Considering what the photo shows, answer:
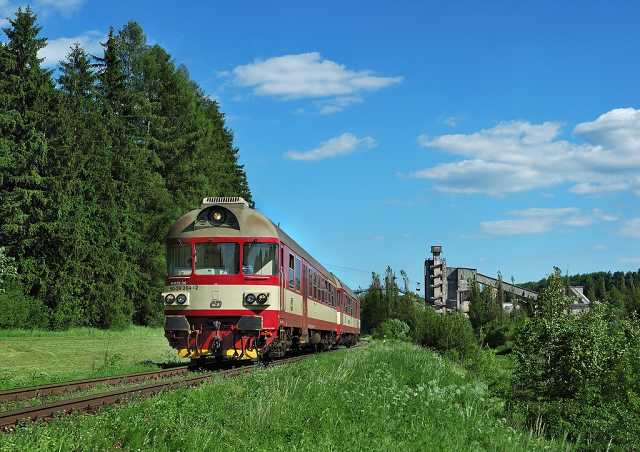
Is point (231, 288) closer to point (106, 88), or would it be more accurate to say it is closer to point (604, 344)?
point (604, 344)

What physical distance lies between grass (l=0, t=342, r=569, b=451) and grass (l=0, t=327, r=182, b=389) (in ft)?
22.9

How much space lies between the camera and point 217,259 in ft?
62.1

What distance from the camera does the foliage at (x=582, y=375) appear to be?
19.2m

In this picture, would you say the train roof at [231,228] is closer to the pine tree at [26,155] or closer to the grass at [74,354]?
the grass at [74,354]

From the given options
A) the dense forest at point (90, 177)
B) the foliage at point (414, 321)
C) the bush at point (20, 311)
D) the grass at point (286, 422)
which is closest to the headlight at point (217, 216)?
the grass at point (286, 422)

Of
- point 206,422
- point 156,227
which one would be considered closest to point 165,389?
point 206,422

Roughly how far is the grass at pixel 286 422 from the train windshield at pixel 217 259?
16.8ft

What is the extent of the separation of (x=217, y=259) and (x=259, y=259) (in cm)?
105

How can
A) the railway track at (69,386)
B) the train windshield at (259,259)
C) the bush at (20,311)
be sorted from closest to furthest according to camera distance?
the railway track at (69,386) → the train windshield at (259,259) → the bush at (20,311)

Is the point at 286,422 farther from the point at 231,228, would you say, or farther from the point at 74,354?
the point at 74,354

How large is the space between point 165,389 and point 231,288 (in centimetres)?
577

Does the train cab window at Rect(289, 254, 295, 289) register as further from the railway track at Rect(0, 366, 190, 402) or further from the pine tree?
the pine tree

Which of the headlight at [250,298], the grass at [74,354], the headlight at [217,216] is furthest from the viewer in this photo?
the headlight at [217,216]

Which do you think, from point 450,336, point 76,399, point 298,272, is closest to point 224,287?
point 298,272
